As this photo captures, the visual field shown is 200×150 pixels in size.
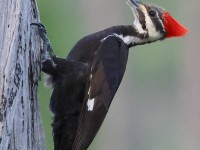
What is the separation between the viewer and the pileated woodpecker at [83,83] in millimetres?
5618

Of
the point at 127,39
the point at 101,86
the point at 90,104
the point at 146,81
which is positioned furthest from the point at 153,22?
the point at 146,81

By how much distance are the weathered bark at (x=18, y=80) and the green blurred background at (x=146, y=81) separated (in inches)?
241

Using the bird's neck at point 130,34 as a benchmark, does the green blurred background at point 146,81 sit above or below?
below

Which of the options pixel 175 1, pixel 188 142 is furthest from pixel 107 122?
pixel 175 1

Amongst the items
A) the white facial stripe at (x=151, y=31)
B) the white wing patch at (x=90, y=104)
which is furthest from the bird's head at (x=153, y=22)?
the white wing patch at (x=90, y=104)

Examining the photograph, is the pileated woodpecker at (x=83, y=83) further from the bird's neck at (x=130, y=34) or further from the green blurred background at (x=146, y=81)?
the green blurred background at (x=146, y=81)

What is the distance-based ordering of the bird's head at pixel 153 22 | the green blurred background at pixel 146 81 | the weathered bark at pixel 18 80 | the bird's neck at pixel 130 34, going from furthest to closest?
1. the green blurred background at pixel 146 81
2. the bird's head at pixel 153 22
3. the bird's neck at pixel 130 34
4. the weathered bark at pixel 18 80

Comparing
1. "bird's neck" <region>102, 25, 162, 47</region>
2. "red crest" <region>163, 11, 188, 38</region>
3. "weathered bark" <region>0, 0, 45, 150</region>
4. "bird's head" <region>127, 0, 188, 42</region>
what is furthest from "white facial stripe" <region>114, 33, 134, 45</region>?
"weathered bark" <region>0, 0, 45, 150</region>

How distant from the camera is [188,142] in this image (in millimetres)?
12508

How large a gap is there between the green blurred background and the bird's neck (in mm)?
5290

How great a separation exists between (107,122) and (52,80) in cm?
711

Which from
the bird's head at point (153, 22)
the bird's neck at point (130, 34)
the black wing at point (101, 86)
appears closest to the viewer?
the black wing at point (101, 86)

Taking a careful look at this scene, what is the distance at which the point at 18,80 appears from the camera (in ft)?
17.4

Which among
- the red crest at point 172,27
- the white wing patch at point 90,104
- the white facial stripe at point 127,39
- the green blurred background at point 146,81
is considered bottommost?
the green blurred background at point 146,81
